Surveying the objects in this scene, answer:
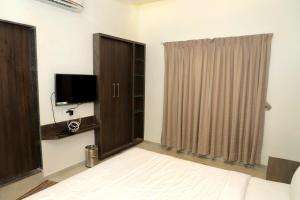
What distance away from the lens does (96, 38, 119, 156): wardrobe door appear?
3.39 m

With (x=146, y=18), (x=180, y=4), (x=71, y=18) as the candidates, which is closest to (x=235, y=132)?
(x=180, y=4)

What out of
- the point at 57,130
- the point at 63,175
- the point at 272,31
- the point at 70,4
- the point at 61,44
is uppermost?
the point at 70,4

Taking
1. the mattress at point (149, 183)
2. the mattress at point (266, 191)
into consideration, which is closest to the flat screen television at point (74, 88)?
the mattress at point (149, 183)

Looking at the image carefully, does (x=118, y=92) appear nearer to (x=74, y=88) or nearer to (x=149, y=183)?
(x=74, y=88)

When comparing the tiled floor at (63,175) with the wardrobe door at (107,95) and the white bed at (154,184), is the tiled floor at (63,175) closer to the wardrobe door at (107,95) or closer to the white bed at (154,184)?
the wardrobe door at (107,95)

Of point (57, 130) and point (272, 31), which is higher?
point (272, 31)

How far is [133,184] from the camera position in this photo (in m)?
1.66

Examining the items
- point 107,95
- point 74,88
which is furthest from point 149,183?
point 107,95

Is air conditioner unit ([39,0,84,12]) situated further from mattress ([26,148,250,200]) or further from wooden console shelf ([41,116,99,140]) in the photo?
mattress ([26,148,250,200])

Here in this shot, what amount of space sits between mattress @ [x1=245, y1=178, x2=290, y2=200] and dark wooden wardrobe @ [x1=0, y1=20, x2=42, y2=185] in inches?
102

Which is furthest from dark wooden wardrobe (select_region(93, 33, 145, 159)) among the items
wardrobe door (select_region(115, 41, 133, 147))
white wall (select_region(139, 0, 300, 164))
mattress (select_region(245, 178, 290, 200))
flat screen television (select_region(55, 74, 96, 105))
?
mattress (select_region(245, 178, 290, 200))

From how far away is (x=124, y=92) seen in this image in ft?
12.9

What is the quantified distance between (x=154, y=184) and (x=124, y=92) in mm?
2485

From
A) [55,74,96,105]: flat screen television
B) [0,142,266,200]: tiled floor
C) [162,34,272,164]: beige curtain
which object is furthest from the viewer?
[162,34,272,164]: beige curtain
